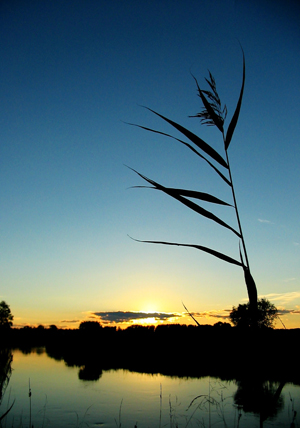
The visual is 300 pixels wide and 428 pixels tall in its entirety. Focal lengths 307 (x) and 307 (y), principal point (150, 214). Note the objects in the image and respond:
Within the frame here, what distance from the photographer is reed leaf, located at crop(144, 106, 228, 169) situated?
164cm

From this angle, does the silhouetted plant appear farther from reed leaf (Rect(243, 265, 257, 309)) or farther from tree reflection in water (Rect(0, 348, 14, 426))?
tree reflection in water (Rect(0, 348, 14, 426))

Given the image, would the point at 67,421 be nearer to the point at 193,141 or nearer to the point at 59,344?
the point at 193,141

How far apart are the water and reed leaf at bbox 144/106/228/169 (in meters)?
6.73

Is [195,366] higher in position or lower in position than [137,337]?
lower

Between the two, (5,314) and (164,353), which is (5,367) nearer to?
(164,353)

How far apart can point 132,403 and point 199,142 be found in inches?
618

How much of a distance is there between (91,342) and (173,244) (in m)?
44.2

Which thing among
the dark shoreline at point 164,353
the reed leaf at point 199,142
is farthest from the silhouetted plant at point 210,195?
the dark shoreline at point 164,353

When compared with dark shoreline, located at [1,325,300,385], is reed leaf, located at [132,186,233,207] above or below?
above

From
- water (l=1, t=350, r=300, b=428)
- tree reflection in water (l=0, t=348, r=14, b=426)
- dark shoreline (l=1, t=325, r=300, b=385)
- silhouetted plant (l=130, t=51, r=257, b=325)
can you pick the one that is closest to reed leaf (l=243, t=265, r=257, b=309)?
silhouetted plant (l=130, t=51, r=257, b=325)

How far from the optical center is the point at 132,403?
14320 mm

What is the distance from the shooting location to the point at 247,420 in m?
10.8

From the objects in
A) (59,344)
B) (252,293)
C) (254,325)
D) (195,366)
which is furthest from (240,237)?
(59,344)

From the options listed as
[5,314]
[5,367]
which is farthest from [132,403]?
[5,314]
